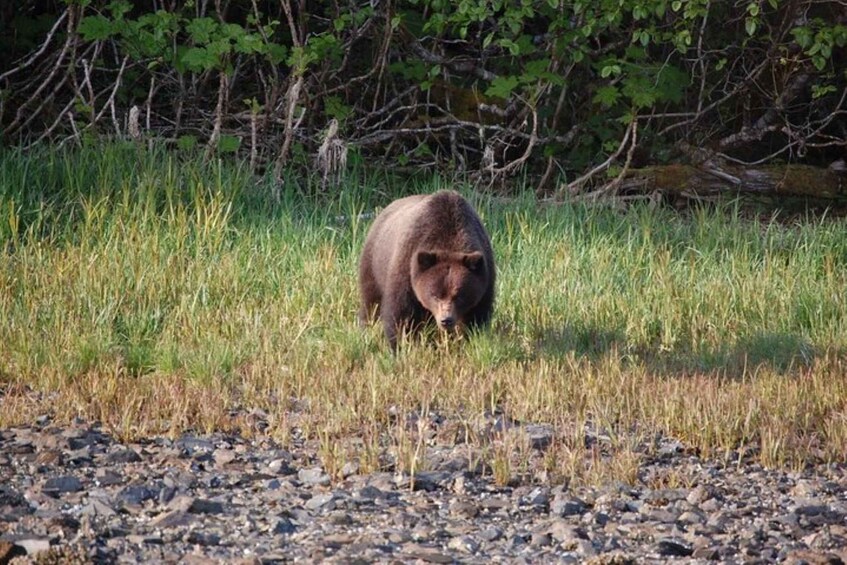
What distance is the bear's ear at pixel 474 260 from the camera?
750cm

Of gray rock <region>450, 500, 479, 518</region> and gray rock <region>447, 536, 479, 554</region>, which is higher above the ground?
gray rock <region>447, 536, 479, 554</region>

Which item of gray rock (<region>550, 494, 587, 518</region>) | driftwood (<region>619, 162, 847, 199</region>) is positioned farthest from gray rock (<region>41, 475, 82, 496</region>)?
driftwood (<region>619, 162, 847, 199</region>)

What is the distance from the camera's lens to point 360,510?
194 inches

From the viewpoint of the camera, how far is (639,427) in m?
6.37

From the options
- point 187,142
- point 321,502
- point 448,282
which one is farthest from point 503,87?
point 321,502

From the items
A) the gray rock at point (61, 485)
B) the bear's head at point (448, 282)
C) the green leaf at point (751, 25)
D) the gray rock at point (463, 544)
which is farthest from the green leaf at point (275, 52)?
the gray rock at point (463, 544)

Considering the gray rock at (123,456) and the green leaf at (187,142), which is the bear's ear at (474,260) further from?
the green leaf at (187,142)

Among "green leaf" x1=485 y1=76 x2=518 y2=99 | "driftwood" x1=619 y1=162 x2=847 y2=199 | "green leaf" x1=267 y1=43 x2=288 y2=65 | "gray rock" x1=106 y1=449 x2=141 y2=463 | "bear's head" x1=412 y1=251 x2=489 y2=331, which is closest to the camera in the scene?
"gray rock" x1=106 y1=449 x2=141 y2=463

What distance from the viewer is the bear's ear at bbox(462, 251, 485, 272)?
7504mm

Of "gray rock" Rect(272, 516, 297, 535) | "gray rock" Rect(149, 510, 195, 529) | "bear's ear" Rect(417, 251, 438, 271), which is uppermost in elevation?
"bear's ear" Rect(417, 251, 438, 271)

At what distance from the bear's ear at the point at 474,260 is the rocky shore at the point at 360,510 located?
6.27ft

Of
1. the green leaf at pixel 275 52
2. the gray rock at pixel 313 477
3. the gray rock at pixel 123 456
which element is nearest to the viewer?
the gray rock at pixel 313 477

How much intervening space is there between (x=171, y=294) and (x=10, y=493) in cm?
397

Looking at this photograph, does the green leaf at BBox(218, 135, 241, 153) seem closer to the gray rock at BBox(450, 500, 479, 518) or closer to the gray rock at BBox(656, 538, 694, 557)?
the gray rock at BBox(450, 500, 479, 518)
